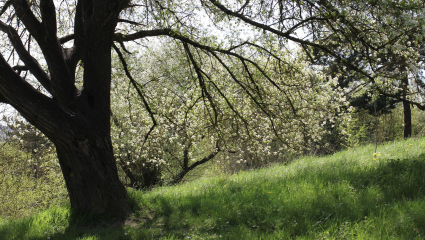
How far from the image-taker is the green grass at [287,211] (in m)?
2.96

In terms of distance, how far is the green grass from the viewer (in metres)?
2.96

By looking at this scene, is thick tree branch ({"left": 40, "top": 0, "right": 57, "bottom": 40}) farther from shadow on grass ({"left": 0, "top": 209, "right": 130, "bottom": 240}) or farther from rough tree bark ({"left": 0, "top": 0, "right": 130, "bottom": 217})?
shadow on grass ({"left": 0, "top": 209, "right": 130, "bottom": 240})

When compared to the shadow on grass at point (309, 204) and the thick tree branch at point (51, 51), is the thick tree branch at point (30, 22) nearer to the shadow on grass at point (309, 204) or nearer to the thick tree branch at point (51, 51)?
the thick tree branch at point (51, 51)

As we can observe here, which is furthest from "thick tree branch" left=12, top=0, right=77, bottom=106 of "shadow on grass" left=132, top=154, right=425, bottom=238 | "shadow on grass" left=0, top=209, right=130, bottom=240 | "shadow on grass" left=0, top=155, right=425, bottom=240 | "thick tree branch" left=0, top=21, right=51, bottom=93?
"shadow on grass" left=132, top=154, right=425, bottom=238

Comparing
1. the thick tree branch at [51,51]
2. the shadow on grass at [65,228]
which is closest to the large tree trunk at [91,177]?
the shadow on grass at [65,228]

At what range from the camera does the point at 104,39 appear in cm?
462

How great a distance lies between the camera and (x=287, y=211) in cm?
355

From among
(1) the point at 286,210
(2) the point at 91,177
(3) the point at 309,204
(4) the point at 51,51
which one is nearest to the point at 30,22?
(4) the point at 51,51

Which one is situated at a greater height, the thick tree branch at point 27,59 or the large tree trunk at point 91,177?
the thick tree branch at point 27,59

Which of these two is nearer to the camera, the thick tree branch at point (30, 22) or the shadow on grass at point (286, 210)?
the shadow on grass at point (286, 210)

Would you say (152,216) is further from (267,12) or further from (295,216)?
(267,12)

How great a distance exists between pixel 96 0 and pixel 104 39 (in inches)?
23.9

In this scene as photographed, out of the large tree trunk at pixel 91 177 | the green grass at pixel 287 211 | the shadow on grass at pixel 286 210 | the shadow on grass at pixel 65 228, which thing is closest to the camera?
the green grass at pixel 287 211

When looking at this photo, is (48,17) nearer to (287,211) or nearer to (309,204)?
(287,211)
